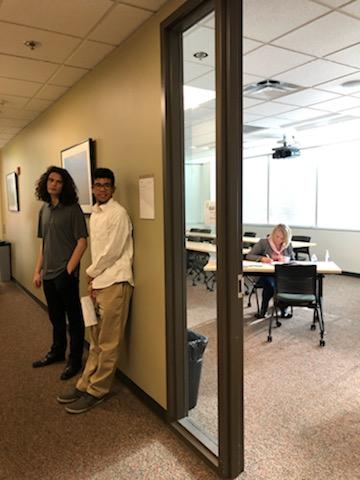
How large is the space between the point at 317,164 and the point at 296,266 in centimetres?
485

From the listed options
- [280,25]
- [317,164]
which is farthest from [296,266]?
[317,164]

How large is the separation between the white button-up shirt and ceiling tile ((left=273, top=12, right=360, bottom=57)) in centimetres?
181

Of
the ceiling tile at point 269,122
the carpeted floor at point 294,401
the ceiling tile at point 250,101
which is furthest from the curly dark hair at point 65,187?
the ceiling tile at point 269,122

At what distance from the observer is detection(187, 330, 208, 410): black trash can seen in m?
2.66

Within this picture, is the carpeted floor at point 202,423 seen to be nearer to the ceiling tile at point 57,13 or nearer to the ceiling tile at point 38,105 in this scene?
the ceiling tile at point 57,13

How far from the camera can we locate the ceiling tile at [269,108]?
5031 millimetres

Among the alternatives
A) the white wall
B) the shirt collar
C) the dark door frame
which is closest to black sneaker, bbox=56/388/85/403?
the dark door frame

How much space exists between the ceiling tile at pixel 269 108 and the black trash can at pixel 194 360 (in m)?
3.42

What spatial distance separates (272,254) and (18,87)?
3471 mm

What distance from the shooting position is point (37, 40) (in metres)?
2.77

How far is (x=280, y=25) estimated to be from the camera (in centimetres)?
269

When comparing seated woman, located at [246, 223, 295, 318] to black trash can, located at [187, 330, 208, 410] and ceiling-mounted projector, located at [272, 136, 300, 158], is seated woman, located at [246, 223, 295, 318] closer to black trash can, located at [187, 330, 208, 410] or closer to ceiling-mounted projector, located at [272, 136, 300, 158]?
black trash can, located at [187, 330, 208, 410]

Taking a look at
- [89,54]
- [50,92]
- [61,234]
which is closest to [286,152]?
[50,92]

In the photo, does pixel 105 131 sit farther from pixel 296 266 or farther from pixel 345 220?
pixel 345 220
